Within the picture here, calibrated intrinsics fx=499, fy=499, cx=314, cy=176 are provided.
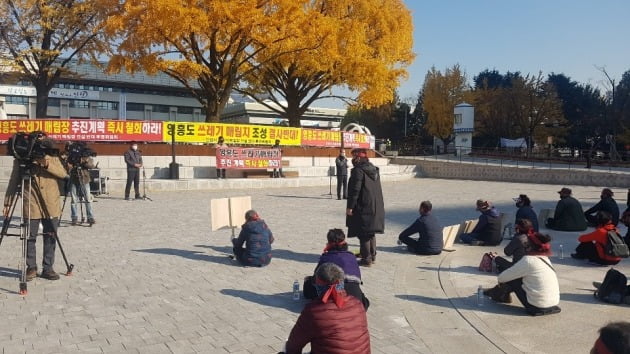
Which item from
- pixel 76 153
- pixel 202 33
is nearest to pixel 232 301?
pixel 76 153

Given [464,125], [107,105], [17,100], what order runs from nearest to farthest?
1. [464,125]
2. [17,100]
3. [107,105]

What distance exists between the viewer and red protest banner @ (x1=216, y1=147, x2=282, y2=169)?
69.2ft

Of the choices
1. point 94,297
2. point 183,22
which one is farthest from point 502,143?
point 94,297

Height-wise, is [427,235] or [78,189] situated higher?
[78,189]

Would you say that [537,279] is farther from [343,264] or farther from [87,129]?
[87,129]

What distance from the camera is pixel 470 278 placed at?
7.23 metres

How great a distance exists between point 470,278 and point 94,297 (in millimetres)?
5033

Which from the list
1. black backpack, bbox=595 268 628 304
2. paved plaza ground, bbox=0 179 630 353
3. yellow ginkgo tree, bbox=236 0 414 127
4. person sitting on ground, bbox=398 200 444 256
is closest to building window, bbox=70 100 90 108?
yellow ginkgo tree, bbox=236 0 414 127

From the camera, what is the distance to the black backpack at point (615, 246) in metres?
7.71

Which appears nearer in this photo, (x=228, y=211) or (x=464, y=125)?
(x=228, y=211)

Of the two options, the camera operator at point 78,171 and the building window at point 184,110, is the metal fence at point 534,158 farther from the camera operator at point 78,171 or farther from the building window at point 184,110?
the camera operator at point 78,171

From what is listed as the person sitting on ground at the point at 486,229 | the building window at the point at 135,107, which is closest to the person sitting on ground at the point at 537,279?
the person sitting on ground at the point at 486,229

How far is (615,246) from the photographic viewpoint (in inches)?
306

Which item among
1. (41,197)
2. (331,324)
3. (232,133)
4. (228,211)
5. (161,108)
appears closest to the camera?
(331,324)
